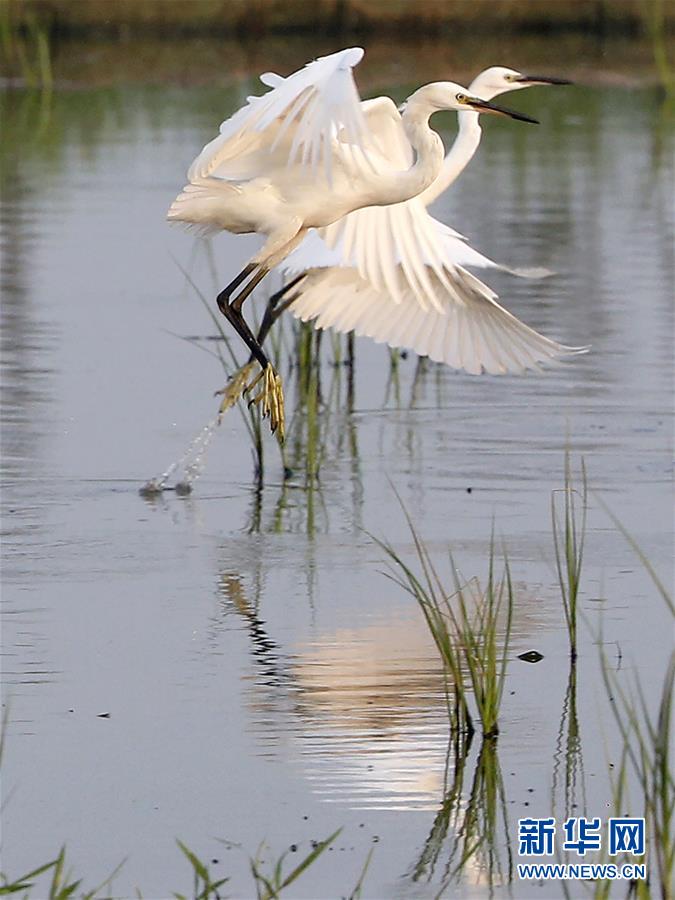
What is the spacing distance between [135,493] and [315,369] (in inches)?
69.6

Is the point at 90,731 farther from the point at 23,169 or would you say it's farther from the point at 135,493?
the point at 23,169

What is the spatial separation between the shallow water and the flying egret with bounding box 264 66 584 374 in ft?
1.53

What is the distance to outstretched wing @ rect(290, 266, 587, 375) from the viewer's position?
300 inches

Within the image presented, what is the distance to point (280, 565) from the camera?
6488mm

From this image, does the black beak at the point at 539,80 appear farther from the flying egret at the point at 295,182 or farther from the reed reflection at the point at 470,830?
the reed reflection at the point at 470,830

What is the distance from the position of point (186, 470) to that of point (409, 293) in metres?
1.07

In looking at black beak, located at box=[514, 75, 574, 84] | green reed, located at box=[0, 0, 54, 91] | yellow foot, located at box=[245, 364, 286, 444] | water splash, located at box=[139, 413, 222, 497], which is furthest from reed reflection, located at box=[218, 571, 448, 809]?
green reed, located at box=[0, 0, 54, 91]

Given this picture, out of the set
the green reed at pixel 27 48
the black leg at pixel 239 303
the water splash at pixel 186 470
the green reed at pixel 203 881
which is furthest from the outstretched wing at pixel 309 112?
the green reed at pixel 27 48

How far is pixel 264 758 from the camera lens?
15.4 ft

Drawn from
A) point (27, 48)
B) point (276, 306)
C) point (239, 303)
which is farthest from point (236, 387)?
point (27, 48)

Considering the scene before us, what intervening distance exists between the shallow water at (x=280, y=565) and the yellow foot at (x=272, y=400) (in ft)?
0.91

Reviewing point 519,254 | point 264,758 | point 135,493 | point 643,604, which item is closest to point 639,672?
point 643,604

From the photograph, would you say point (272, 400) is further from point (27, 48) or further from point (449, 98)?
point (27, 48)

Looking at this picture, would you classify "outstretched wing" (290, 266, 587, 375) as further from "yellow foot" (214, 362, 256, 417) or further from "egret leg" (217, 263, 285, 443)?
"yellow foot" (214, 362, 256, 417)
